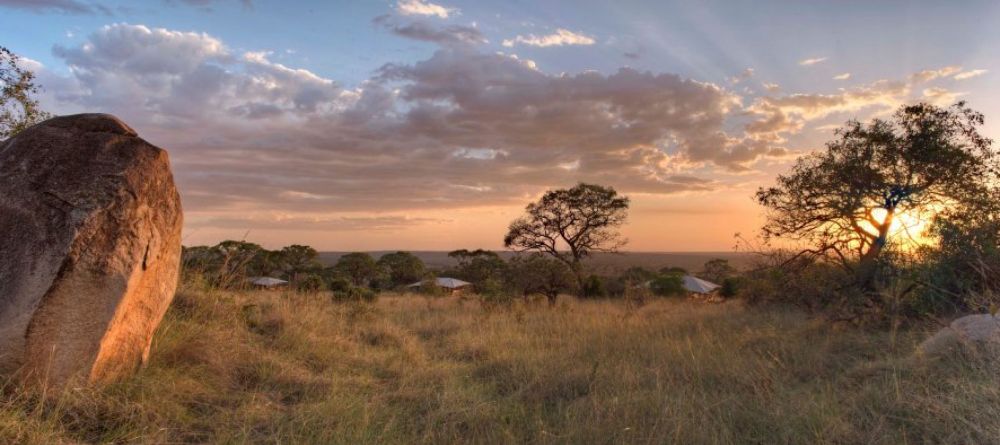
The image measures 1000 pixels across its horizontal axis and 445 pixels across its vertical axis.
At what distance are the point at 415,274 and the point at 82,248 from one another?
3974 cm

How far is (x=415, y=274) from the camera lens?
44.0m

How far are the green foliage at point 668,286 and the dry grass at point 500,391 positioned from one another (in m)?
17.5

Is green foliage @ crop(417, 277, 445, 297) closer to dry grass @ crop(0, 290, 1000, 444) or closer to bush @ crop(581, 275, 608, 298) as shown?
bush @ crop(581, 275, 608, 298)

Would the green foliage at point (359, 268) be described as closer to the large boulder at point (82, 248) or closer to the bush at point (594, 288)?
the bush at point (594, 288)

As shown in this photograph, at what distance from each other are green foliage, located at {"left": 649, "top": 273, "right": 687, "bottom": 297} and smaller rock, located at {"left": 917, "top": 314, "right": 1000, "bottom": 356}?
64.9 feet

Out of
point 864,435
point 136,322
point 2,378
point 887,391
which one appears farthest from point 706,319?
point 2,378

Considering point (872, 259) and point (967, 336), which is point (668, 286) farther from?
point (967, 336)

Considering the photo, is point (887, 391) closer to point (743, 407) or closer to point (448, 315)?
point (743, 407)

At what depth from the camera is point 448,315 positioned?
1352cm

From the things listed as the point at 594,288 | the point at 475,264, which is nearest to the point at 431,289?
the point at 594,288

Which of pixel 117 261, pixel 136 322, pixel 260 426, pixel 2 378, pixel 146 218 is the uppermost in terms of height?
pixel 146 218

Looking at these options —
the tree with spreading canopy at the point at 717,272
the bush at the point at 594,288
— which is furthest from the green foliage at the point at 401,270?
the tree with spreading canopy at the point at 717,272

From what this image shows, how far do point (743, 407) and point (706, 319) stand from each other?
24.5 feet

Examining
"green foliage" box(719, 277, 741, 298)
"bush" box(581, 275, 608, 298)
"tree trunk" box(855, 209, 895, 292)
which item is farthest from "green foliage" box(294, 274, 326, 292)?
"green foliage" box(719, 277, 741, 298)
